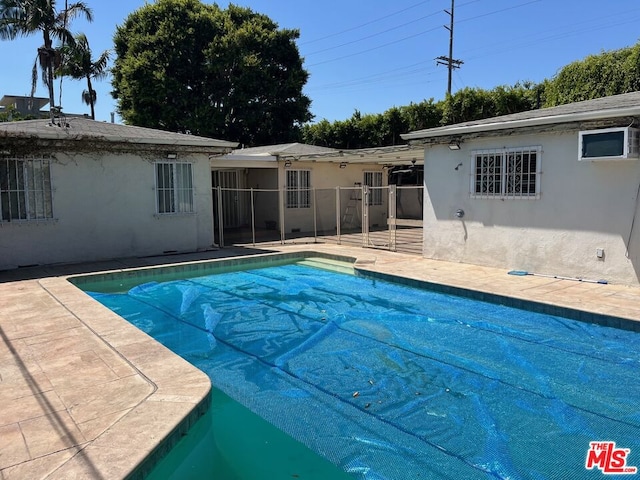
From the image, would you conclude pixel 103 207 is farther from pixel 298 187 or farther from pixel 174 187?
pixel 298 187

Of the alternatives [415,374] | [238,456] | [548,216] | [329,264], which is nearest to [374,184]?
[329,264]

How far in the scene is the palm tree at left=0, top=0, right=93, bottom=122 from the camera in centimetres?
1875

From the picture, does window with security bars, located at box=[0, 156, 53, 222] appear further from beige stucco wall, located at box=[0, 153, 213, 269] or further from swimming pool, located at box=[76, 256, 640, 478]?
swimming pool, located at box=[76, 256, 640, 478]

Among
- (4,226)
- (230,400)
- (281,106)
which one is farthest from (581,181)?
(281,106)

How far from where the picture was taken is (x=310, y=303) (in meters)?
8.28

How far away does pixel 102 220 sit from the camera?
10734mm

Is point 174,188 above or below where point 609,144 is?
below

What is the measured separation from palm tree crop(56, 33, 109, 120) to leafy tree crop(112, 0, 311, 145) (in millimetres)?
1068

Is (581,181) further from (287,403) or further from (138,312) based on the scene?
(138,312)

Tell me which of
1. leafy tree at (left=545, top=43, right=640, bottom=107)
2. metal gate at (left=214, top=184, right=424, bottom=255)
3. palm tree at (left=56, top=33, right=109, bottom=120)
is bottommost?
metal gate at (left=214, top=184, right=424, bottom=255)

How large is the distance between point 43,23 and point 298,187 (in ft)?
41.9

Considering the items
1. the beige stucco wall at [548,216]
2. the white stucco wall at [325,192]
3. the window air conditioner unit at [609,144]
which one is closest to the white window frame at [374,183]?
the white stucco wall at [325,192]

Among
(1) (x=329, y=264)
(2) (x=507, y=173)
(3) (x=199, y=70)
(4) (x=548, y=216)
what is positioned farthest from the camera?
(3) (x=199, y=70)

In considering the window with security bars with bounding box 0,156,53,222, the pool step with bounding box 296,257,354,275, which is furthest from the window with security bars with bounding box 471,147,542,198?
the window with security bars with bounding box 0,156,53,222
